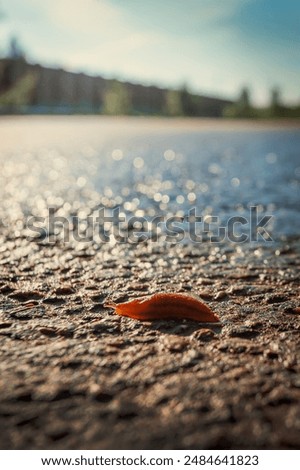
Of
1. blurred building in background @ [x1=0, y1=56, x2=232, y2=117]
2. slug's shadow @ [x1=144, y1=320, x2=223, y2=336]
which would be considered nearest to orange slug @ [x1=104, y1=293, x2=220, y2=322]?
slug's shadow @ [x1=144, y1=320, x2=223, y2=336]

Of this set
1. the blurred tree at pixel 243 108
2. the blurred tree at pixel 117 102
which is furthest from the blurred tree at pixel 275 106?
the blurred tree at pixel 117 102

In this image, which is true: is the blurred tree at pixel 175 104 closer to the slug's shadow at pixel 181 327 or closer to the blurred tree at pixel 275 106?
the blurred tree at pixel 275 106

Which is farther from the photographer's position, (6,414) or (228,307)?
(228,307)

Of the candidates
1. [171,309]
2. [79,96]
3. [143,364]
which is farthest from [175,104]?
[143,364]

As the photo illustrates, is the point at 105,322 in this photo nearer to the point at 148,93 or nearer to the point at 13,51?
the point at 13,51

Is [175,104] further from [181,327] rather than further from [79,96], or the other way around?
[181,327]
